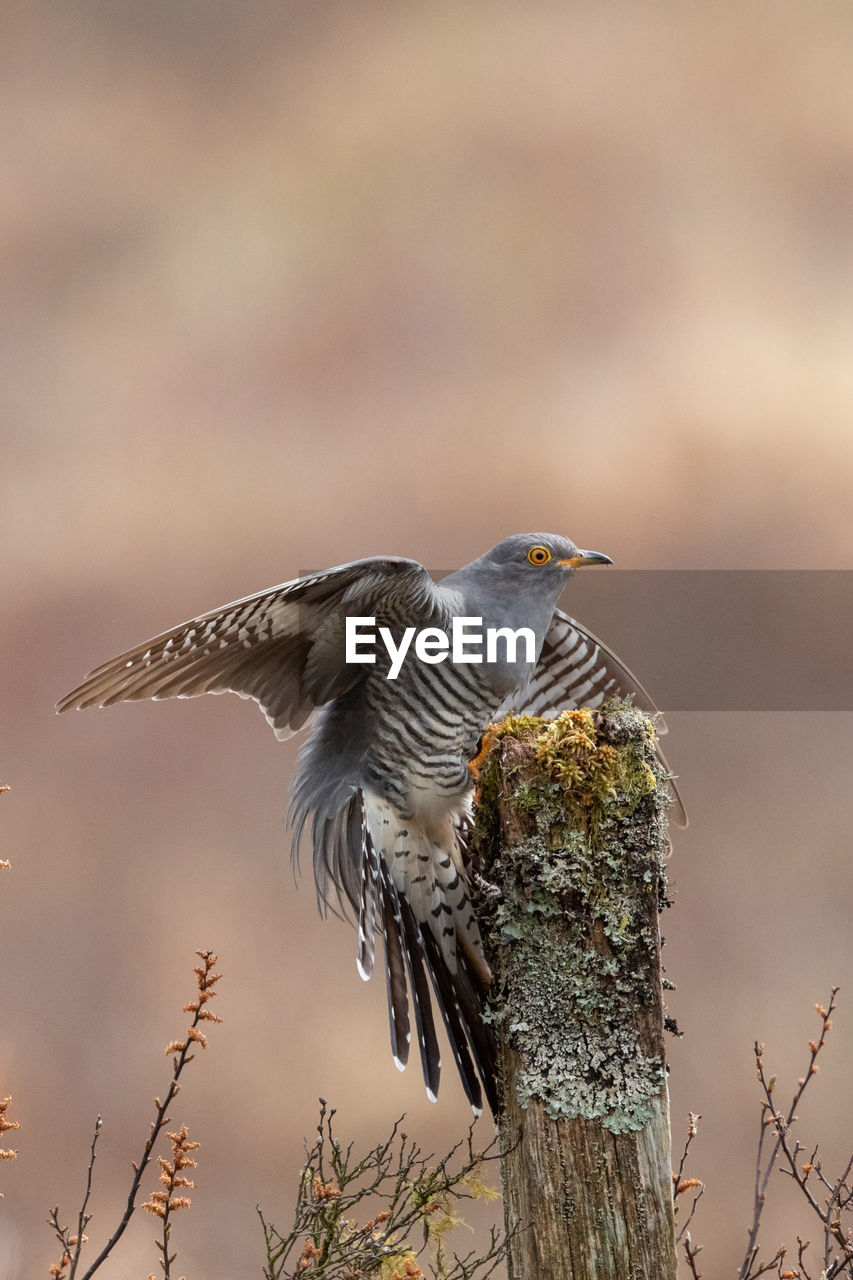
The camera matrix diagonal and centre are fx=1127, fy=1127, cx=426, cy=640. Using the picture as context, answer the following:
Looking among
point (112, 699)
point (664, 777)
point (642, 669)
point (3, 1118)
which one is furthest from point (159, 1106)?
point (642, 669)

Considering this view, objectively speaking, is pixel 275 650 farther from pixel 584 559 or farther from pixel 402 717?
pixel 584 559

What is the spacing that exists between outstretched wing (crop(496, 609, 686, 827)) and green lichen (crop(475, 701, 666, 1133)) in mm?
730

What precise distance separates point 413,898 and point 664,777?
557 millimetres

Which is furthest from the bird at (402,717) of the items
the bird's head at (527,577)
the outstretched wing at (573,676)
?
the outstretched wing at (573,676)

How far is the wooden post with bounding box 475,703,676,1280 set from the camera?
1467 millimetres

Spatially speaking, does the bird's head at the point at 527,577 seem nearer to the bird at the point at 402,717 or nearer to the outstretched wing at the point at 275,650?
the bird at the point at 402,717

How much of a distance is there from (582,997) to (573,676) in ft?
3.17

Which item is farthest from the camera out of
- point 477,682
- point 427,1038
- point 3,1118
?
point 477,682

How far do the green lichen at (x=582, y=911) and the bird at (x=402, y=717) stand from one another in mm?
290

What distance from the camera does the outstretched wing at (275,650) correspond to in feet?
5.78

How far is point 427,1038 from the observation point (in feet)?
6.32

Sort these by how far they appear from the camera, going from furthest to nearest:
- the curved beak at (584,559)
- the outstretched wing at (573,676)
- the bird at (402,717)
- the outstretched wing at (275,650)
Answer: the outstretched wing at (573,676)
the curved beak at (584,559)
the bird at (402,717)
the outstretched wing at (275,650)

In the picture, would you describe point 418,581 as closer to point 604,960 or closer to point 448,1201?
point 604,960

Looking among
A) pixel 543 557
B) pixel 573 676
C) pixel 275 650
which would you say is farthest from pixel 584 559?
pixel 275 650
